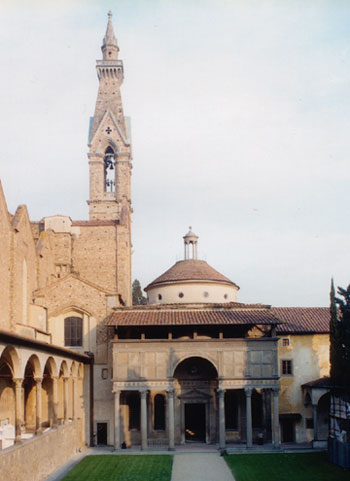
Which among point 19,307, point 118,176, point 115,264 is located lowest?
point 19,307

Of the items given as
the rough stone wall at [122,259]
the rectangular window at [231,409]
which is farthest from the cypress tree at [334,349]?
the rough stone wall at [122,259]

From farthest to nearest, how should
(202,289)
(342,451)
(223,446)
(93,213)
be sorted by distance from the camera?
(93,213) → (202,289) → (223,446) → (342,451)

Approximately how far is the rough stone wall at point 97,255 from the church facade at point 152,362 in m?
2.03

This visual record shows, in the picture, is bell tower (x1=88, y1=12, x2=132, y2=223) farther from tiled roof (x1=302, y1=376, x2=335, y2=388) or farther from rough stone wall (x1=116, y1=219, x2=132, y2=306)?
tiled roof (x1=302, y1=376, x2=335, y2=388)

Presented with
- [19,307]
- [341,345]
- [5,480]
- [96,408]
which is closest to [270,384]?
[341,345]

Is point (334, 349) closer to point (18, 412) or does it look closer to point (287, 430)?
point (287, 430)

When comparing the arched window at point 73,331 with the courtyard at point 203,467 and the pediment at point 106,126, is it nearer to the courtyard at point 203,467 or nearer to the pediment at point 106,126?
the courtyard at point 203,467

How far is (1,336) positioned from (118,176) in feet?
109

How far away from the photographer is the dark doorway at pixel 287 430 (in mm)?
36781

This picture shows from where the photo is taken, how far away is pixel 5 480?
19.6 m

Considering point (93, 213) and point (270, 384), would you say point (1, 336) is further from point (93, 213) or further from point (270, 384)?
point (93, 213)

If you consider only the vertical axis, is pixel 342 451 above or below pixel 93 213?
below

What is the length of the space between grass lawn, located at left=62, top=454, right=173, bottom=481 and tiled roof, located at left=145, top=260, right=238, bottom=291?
48.8 feet

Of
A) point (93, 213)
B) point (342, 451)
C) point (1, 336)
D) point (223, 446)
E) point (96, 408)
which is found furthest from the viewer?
point (93, 213)
